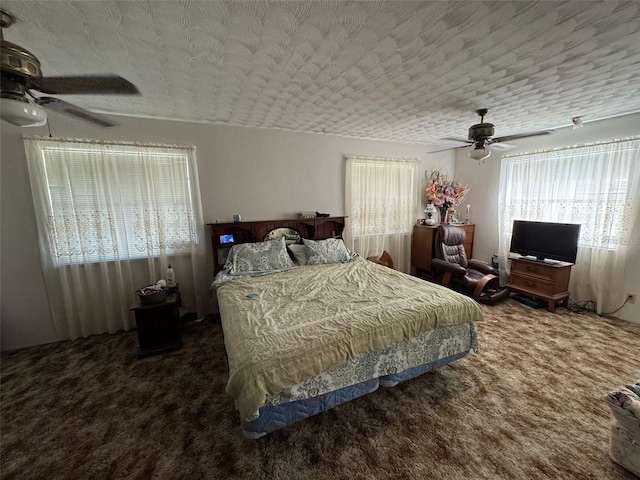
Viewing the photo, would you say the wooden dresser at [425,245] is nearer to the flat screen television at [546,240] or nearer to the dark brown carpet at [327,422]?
the flat screen television at [546,240]

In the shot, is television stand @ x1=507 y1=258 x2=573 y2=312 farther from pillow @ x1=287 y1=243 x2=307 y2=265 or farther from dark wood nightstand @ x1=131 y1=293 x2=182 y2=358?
dark wood nightstand @ x1=131 y1=293 x2=182 y2=358

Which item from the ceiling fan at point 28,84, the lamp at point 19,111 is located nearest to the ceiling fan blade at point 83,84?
the ceiling fan at point 28,84

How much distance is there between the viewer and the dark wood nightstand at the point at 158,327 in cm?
245

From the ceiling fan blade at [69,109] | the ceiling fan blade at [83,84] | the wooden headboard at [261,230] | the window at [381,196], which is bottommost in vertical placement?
the wooden headboard at [261,230]

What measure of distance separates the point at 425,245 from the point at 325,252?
6.53 ft

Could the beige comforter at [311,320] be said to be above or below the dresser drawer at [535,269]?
above

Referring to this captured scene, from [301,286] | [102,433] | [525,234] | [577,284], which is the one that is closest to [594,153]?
[525,234]

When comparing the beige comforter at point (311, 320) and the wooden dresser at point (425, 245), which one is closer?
the beige comforter at point (311, 320)

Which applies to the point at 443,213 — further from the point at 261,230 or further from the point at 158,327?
the point at 158,327

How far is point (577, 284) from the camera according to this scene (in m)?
3.35

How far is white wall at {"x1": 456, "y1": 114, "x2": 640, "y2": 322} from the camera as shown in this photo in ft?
9.48

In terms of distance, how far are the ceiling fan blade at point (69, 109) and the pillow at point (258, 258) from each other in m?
1.64

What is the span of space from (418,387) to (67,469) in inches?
92.1

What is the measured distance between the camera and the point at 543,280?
3.27 meters
